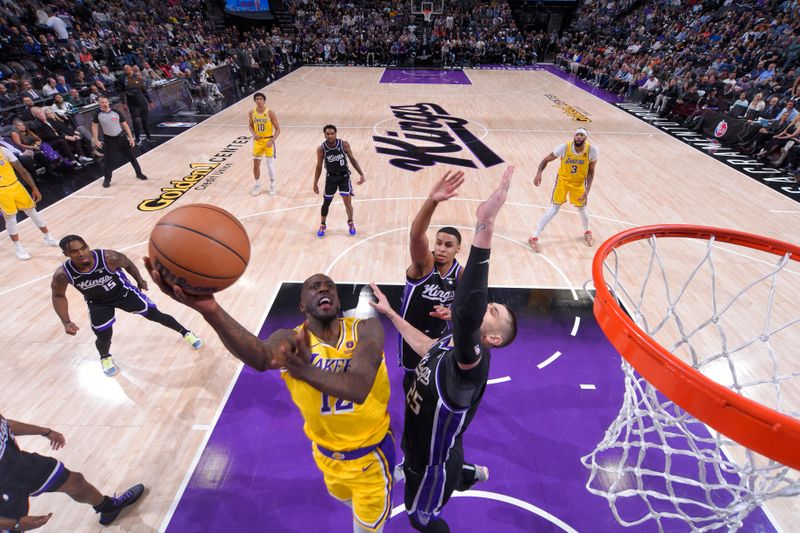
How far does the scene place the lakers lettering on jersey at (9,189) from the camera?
5.46 meters

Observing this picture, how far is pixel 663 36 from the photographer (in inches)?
816

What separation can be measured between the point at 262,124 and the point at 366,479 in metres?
6.79

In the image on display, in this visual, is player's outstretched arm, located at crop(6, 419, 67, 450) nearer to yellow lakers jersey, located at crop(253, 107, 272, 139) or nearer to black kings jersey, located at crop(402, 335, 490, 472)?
black kings jersey, located at crop(402, 335, 490, 472)

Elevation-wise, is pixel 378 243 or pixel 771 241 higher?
pixel 771 241

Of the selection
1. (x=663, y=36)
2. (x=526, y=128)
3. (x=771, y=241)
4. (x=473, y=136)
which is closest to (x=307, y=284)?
(x=771, y=241)

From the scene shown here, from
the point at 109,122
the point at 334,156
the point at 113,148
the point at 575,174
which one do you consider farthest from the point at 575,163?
the point at 113,148

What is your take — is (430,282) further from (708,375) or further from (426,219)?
(708,375)

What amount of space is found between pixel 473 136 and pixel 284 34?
65.9 feet

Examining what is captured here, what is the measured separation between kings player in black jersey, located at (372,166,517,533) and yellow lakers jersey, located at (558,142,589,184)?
170 inches

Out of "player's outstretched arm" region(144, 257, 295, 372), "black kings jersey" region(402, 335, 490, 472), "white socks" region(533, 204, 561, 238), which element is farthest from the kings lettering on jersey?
"white socks" region(533, 204, 561, 238)

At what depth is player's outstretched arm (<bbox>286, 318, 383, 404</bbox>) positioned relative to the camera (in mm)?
1519

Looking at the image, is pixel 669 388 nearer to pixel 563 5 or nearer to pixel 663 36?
pixel 663 36

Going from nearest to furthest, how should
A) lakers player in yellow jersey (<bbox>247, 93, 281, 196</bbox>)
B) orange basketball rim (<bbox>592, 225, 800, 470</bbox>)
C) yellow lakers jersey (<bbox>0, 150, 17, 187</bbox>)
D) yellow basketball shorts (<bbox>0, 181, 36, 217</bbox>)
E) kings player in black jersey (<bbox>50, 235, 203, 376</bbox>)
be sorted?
orange basketball rim (<bbox>592, 225, 800, 470</bbox>) → kings player in black jersey (<bbox>50, 235, 203, 376</bbox>) → yellow lakers jersey (<bbox>0, 150, 17, 187</bbox>) → yellow basketball shorts (<bbox>0, 181, 36, 217</bbox>) → lakers player in yellow jersey (<bbox>247, 93, 281, 196</bbox>)

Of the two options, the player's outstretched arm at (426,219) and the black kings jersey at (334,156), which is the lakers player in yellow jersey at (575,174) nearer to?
the black kings jersey at (334,156)
